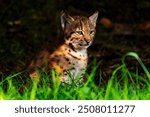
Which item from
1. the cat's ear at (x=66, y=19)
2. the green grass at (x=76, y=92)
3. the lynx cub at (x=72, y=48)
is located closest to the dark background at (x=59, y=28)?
the lynx cub at (x=72, y=48)

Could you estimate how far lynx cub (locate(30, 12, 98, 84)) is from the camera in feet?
28.9

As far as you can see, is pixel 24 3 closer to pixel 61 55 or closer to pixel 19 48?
pixel 19 48

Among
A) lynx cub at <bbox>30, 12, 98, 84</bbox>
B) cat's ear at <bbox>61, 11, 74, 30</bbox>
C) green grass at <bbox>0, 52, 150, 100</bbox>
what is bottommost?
green grass at <bbox>0, 52, 150, 100</bbox>

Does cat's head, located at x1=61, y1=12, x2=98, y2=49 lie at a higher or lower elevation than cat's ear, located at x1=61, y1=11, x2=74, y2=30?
lower

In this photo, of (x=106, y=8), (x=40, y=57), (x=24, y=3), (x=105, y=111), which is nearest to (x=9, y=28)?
(x=24, y=3)

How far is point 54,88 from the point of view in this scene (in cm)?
774

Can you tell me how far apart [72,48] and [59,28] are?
396cm

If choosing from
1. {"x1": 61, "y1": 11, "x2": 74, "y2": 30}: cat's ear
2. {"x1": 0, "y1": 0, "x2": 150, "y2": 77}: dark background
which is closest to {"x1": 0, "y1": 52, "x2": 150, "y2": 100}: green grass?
{"x1": 61, "y1": 11, "x2": 74, "y2": 30}: cat's ear

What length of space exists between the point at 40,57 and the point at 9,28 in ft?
12.6

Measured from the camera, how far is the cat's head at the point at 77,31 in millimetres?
8812

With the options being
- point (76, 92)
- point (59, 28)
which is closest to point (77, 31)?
point (76, 92)

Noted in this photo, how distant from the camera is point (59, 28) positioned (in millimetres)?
12875

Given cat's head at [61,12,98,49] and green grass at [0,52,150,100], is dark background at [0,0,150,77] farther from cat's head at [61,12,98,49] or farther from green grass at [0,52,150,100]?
green grass at [0,52,150,100]

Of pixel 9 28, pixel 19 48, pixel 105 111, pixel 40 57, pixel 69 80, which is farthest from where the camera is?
pixel 9 28
